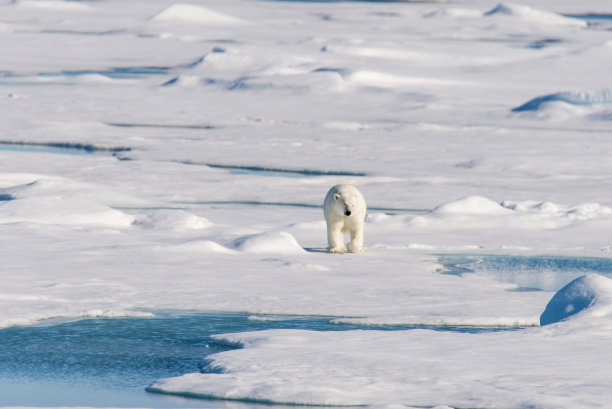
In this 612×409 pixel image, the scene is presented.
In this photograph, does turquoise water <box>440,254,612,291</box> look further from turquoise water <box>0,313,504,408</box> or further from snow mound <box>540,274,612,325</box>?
turquoise water <box>0,313,504,408</box>

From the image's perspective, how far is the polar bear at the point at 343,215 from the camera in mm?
7000

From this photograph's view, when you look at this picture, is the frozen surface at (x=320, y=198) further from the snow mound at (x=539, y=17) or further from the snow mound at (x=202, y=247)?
the snow mound at (x=539, y=17)

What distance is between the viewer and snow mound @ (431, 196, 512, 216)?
891cm

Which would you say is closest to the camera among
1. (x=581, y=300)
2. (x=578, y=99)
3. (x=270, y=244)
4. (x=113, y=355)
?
Answer: (x=113, y=355)

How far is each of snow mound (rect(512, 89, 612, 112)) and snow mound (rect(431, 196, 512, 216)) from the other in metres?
7.12

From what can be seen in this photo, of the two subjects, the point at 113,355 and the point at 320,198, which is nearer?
the point at 113,355

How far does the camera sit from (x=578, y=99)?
15.9 metres

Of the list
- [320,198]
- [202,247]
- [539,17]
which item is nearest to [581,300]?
[202,247]

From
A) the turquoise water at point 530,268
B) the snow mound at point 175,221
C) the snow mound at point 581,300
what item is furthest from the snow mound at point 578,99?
the snow mound at point 581,300

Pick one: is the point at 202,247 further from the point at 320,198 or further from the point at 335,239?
the point at 320,198

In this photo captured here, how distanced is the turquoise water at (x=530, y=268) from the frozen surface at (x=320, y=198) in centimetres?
13

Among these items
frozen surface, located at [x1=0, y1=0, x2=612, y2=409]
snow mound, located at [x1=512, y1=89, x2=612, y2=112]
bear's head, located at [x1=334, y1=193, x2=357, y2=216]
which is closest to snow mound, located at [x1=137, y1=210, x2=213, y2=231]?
frozen surface, located at [x1=0, y1=0, x2=612, y2=409]

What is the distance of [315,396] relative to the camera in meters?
4.18

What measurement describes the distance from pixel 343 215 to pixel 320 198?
9.42 ft
